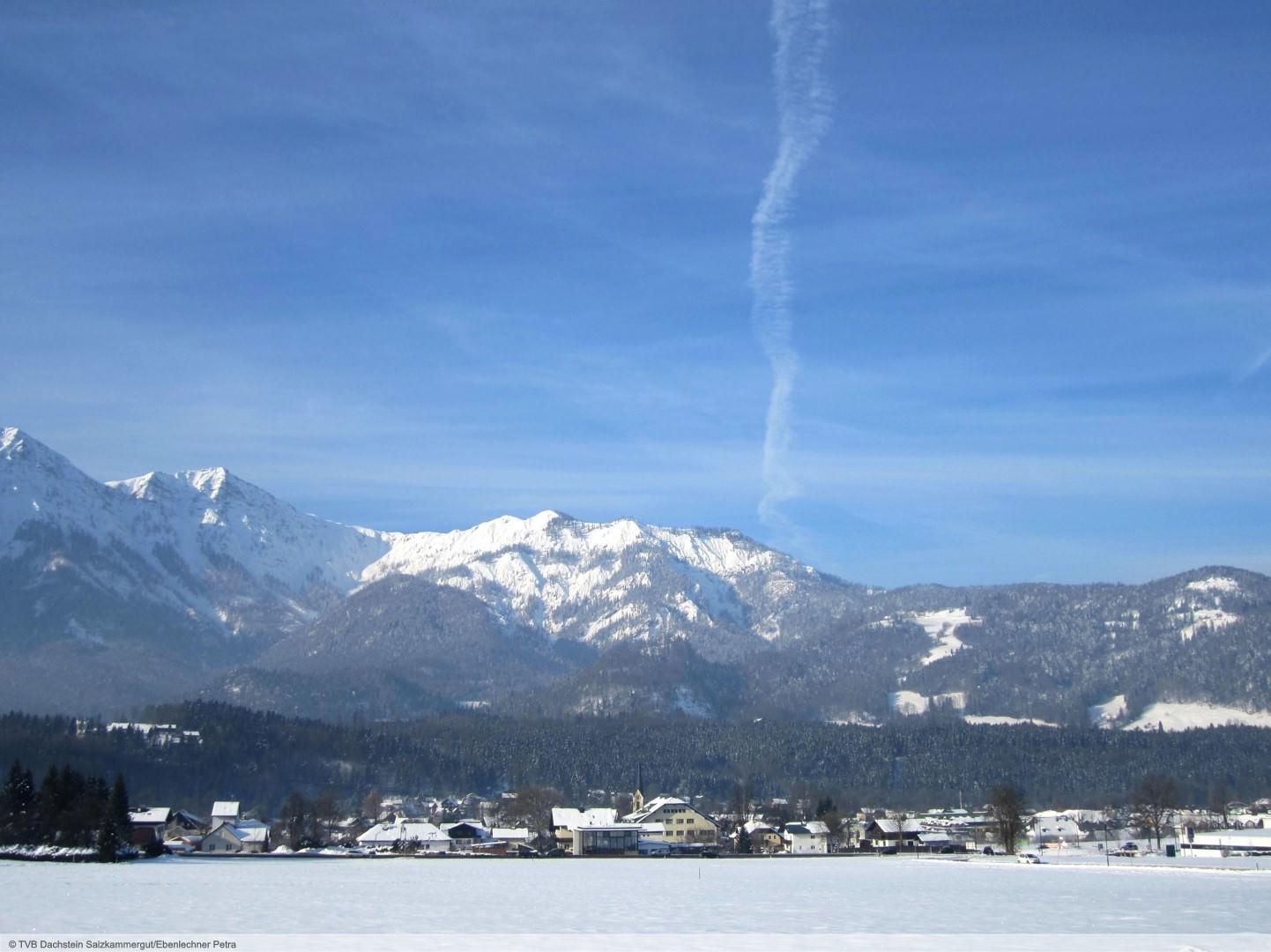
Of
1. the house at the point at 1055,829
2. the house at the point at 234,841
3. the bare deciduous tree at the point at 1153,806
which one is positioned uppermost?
the bare deciduous tree at the point at 1153,806

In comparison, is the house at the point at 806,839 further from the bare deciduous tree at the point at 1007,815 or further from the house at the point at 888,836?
the bare deciduous tree at the point at 1007,815

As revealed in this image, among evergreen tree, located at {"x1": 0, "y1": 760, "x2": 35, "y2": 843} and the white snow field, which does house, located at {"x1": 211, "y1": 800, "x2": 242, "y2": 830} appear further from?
the white snow field

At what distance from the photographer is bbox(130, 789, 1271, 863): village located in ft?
423

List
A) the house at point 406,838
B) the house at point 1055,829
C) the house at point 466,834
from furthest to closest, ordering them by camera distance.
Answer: the house at point 1055,829 → the house at point 466,834 → the house at point 406,838

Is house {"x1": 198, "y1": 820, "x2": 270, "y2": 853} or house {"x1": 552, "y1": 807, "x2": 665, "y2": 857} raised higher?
house {"x1": 552, "y1": 807, "x2": 665, "y2": 857}

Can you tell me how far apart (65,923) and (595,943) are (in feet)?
56.1

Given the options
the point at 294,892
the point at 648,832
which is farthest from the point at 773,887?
the point at 648,832

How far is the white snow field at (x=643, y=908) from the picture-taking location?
125 ft

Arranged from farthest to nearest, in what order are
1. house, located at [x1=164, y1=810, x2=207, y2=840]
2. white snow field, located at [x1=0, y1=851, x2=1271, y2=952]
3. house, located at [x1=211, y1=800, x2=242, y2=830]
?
house, located at [x1=211, y1=800, x2=242, y2=830] → house, located at [x1=164, y1=810, x2=207, y2=840] → white snow field, located at [x1=0, y1=851, x2=1271, y2=952]

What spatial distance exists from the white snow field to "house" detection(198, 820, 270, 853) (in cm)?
4970

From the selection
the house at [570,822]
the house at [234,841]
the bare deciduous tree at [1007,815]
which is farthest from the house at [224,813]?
the bare deciduous tree at [1007,815]

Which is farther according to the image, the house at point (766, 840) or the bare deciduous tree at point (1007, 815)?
the house at point (766, 840)

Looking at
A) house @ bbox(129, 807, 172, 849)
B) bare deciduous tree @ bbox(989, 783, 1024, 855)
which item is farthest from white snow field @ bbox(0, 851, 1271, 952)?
bare deciduous tree @ bbox(989, 783, 1024, 855)

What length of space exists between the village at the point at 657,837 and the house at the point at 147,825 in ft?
0.45
